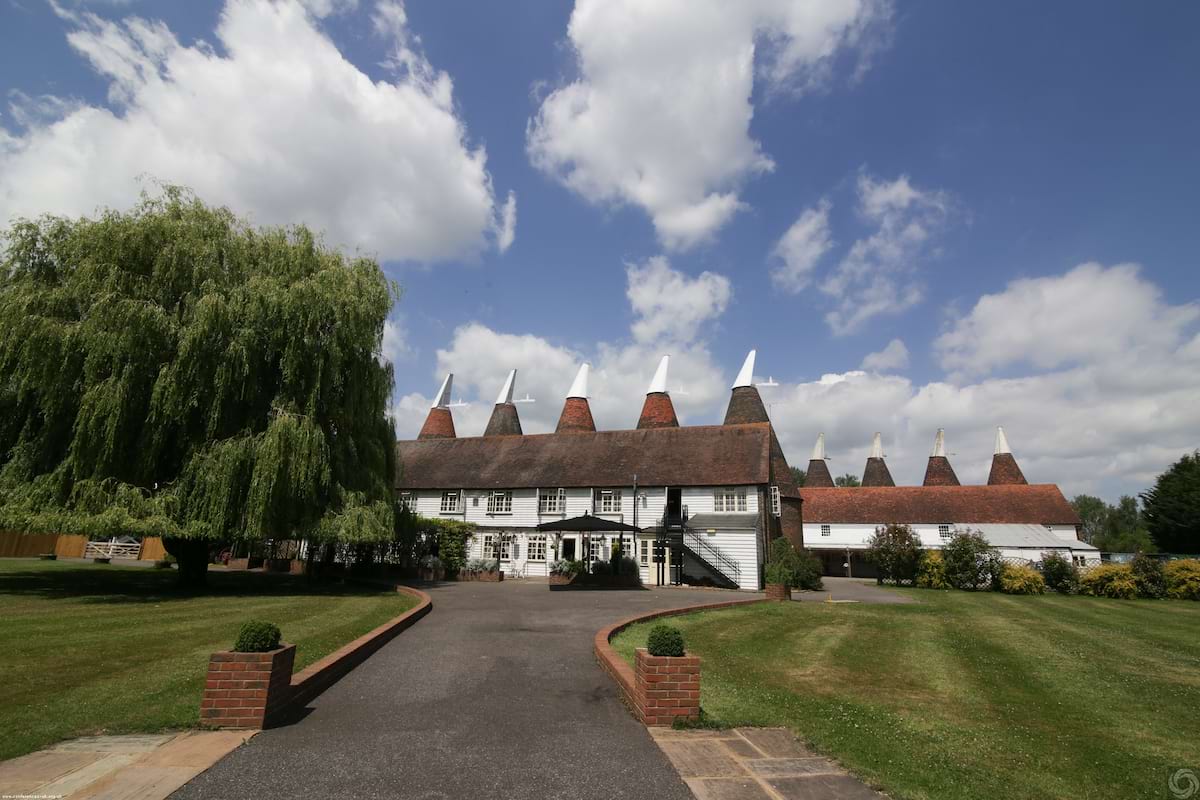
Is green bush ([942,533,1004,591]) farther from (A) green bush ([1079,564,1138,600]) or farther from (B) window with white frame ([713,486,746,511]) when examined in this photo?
(B) window with white frame ([713,486,746,511])

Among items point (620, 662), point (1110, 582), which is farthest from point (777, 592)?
point (1110, 582)

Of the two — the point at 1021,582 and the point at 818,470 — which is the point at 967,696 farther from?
the point at 818,470

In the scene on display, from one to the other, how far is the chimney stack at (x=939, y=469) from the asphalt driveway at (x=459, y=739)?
170 ft

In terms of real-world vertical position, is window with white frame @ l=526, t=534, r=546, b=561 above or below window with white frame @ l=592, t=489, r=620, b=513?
below

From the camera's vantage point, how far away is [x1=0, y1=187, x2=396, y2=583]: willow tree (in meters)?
15.2

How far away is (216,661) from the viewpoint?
579 centimetres

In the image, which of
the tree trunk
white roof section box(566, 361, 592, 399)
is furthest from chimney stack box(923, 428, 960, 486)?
the tree trunk

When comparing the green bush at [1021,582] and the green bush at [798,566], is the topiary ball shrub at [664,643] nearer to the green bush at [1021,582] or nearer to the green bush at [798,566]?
the green bush at [798,566]

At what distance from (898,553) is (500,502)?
20320 millimetres

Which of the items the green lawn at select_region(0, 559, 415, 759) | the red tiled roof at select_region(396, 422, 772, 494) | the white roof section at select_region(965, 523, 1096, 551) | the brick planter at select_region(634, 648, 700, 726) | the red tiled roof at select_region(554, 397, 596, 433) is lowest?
the green lawn at select_region(0, 559, 415, 759)

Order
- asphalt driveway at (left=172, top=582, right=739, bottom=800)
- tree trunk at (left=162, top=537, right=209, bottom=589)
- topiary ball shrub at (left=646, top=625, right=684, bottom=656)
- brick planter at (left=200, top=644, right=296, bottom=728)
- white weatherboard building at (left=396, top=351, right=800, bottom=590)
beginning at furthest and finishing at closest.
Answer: white weatherboard building at (left=396, top=351, right=800, bottom=590)
tree trunk at (left=162, top=537, right=209, bottom=589)
topiary ball shrub at (left=646, top=625, right=684, bottom=656)
brick planter at (left=200, top=644, right=296, bottom=728)
asphalt driveway at (left=172, top=582, right=739, bottom=800)

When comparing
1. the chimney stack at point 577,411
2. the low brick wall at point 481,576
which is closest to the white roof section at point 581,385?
the chimney stack at point 577,411

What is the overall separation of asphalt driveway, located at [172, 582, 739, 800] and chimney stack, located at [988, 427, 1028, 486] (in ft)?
174

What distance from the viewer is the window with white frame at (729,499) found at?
30.0 m
